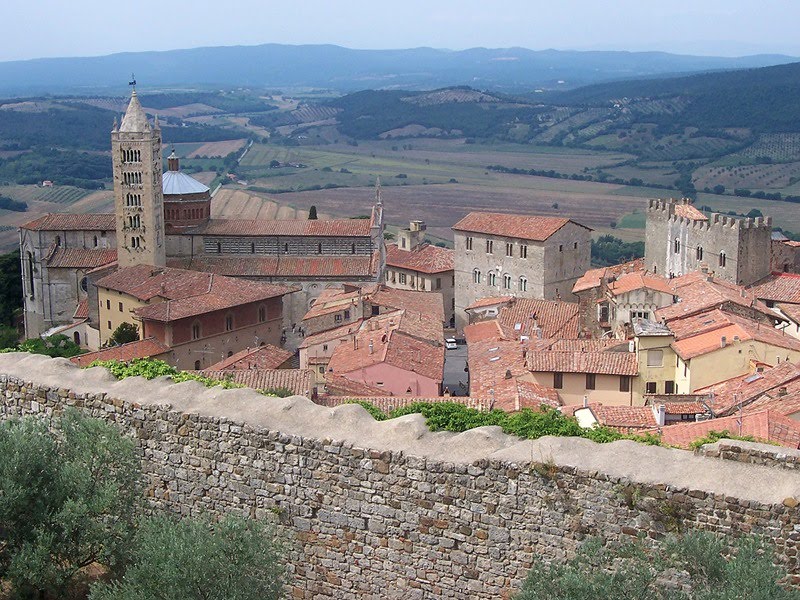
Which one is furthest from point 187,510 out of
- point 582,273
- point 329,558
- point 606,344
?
point 582,273

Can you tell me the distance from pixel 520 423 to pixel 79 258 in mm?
52928

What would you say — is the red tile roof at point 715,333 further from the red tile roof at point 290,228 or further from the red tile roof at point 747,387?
the red tile roof at point 290,228

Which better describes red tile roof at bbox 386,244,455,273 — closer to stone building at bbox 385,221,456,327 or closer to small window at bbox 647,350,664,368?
stone building at bbox 385,221,456,327

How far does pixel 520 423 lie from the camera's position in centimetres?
1135

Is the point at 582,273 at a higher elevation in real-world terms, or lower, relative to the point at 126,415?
lower

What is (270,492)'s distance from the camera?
10.9 m

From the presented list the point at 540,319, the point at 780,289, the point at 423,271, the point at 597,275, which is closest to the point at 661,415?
the point at 540,319

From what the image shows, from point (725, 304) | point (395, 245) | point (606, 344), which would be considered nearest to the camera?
point (606, 344)

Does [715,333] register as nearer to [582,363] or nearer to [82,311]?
[582,363]

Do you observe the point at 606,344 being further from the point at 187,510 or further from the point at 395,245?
the point at 395,245

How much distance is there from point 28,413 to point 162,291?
3796cm

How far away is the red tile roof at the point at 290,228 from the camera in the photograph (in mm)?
59812

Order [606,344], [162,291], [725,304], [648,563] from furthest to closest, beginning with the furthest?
[162,291]
[725,304]
[606,344]
[648,563]

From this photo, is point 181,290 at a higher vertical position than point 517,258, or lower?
lower
